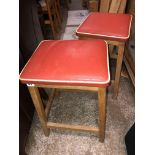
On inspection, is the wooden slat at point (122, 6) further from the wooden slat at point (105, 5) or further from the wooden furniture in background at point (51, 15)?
the wooden furniture in background at point (51, 15)

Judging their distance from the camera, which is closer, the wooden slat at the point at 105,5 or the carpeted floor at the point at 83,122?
the carpeted floor at the point at 83,122

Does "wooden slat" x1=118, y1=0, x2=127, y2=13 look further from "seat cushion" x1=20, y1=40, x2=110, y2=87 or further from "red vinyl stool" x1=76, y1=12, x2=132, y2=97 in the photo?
"seat cushion" x1=20, y1=40, x2=110, y2=87

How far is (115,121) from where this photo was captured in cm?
148

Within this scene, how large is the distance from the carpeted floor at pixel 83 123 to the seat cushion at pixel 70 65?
22.4 inches

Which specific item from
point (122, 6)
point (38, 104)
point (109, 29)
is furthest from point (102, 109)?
point (122, 6)

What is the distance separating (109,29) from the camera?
1283 mm

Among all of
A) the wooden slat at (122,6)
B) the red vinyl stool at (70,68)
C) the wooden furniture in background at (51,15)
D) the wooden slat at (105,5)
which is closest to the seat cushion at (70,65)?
the red vinyl stool at (70,68)

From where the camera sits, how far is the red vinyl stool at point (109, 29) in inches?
49.2

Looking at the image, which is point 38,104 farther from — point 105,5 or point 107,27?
point 105,5

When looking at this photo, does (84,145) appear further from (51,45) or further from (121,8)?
(121,8)

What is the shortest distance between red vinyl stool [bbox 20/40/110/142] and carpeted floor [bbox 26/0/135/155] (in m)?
0.24

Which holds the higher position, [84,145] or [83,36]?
[83,36]
